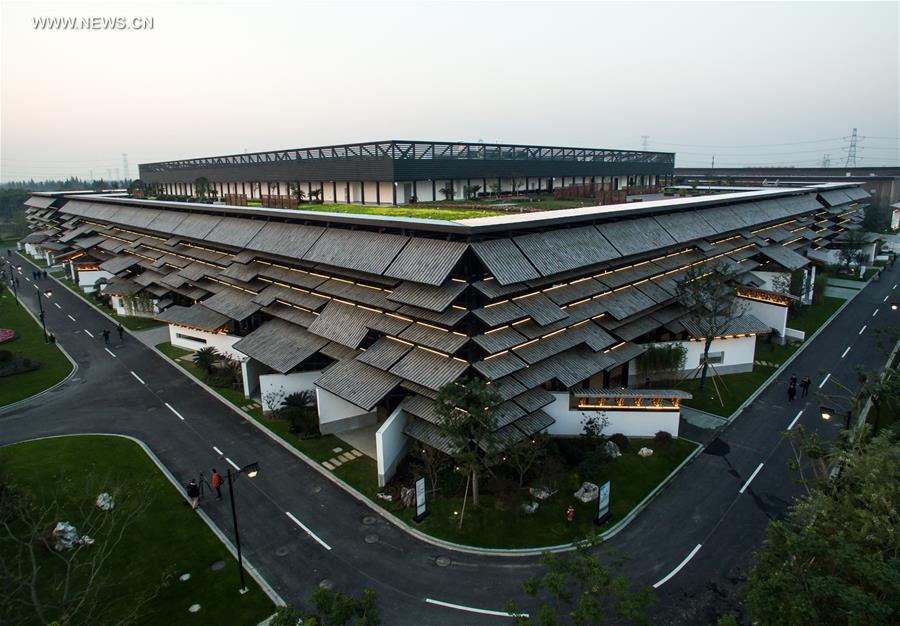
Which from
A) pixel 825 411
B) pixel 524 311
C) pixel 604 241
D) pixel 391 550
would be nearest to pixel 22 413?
pixel 391 550

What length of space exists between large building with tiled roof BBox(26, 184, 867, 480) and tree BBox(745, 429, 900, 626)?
14073mm

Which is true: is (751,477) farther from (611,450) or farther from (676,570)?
(676,570)

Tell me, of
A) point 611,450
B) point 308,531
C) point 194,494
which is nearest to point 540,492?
point 611,450

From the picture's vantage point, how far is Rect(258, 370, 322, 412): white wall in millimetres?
39453

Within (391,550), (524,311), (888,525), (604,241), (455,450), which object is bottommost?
(391,550)

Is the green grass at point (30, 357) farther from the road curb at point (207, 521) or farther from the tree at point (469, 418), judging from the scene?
the tree at point (469, 418)

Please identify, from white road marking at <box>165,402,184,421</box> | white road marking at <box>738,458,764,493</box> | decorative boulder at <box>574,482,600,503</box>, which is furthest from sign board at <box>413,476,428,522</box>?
white road marking at <box>165,402,184,421</box>

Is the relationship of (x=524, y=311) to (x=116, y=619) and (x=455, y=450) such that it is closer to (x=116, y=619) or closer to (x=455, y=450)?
(x=455, y=450)

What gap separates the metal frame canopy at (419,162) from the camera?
147 feet

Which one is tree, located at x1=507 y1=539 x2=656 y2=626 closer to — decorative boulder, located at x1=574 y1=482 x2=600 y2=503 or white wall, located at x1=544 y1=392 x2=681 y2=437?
decorative boulder, located at x1=574 y1=482 x2=600 y2=503

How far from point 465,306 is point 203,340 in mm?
32419

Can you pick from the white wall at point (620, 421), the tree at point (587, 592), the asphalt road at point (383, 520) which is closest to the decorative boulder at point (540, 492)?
the asphalt road at point (383, 520)

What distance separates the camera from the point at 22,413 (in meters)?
41.4

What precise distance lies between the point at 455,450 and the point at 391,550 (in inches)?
227
